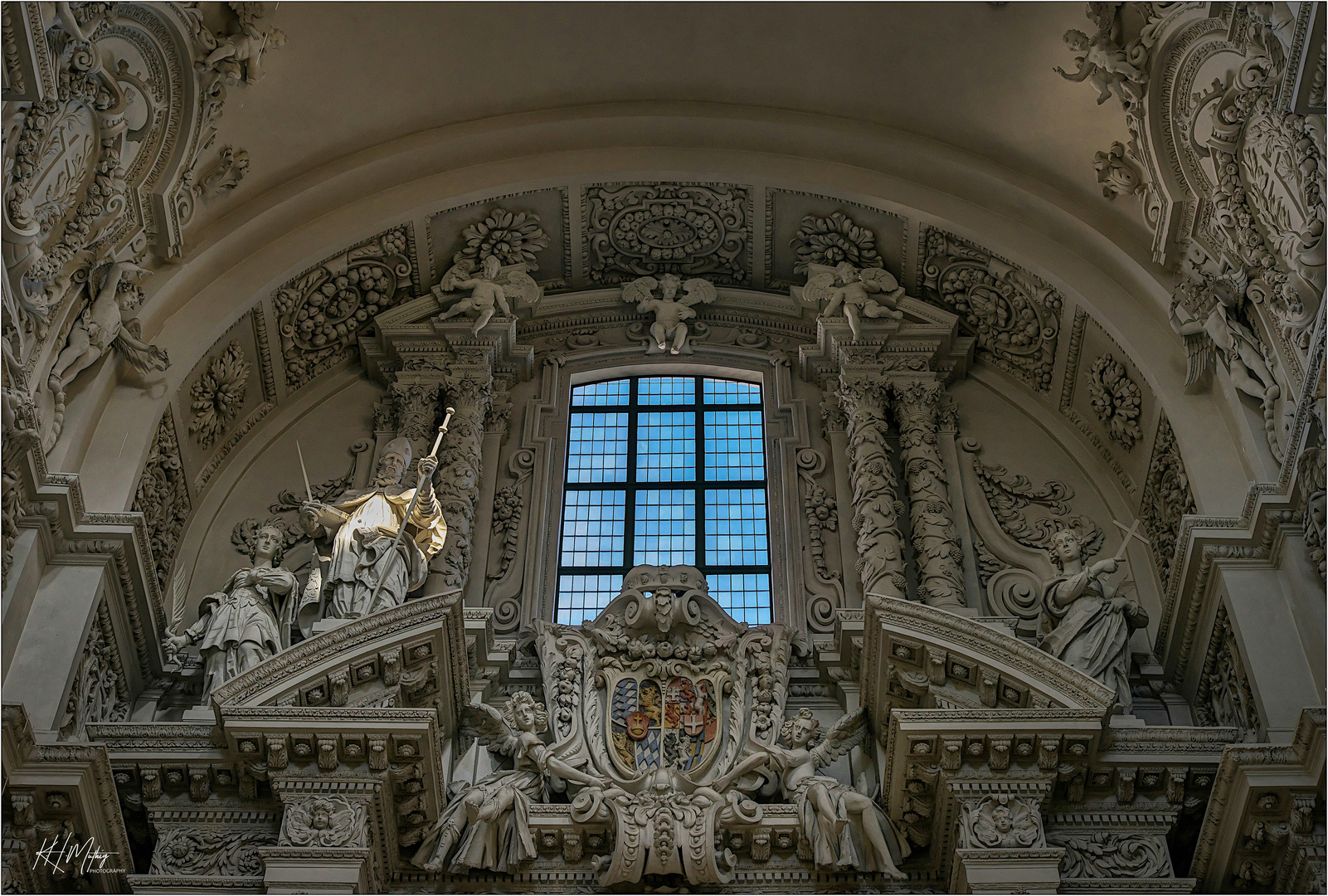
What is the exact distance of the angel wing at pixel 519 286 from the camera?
48.1ft

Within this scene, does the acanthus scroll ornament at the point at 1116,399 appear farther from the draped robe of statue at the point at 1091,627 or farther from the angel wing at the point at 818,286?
the angel wing at the point at 818,286

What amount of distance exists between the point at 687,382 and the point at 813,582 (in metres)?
3.07

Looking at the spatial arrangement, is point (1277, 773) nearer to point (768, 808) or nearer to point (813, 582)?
point (768, 808)

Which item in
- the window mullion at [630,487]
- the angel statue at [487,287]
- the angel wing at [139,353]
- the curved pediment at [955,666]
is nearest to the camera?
the curved pediment at [955,666]

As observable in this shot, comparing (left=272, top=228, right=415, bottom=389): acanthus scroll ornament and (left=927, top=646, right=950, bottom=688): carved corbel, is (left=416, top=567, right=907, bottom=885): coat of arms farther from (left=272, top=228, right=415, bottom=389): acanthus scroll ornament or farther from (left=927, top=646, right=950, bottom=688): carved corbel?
(left=272, top=228, right=415, bottom=389): acanthus scroll ornament

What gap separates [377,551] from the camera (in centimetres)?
1186

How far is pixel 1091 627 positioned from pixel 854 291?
445 cm

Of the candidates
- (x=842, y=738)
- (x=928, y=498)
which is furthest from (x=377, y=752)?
(x=928, y=498)

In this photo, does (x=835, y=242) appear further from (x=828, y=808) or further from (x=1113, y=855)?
(x=1113, y=855)

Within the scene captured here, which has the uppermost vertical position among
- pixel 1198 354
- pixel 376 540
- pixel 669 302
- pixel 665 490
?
pixel 669 302

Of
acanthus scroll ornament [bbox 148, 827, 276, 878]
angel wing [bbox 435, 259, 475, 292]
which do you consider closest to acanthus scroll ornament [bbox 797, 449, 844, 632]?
angel wing [bbox 435, 259, 475, 292]

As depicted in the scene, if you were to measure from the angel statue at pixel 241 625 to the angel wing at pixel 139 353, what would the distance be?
5.56 ft

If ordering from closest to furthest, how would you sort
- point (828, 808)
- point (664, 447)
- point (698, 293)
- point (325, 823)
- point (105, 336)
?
point (325, 823) → point (828, 808) → point (105, 336) → point (664, 447) → point (698, 293)

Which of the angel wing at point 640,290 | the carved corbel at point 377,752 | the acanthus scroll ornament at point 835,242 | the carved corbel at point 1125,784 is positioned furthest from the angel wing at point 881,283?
the carved corbel at point 377,752
